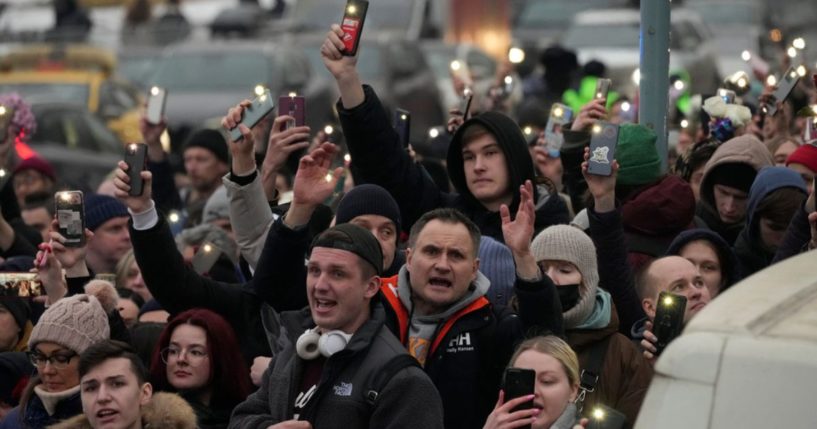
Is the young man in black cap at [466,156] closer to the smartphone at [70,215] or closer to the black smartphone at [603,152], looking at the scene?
the black smartphone at [603,152]

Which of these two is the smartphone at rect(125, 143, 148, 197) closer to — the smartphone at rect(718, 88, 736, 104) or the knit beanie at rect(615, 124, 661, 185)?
the knit beanie at rect(615, 124, 661, 185)

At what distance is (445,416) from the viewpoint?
6957mm

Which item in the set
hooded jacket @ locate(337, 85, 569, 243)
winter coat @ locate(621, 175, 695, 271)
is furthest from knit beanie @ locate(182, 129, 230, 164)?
winter coat @ locate(621, 175, 695, 271)

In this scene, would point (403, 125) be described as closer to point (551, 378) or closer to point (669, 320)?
point (669, 320)

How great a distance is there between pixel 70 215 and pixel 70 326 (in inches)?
25.5

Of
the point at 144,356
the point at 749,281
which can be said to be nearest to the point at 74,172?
the point at 144,356

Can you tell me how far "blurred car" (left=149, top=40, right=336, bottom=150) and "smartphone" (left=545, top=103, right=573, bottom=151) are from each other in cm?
1321

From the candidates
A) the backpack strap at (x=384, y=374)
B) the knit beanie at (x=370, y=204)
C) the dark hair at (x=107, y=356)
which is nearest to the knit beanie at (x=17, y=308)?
the dark hair at (x=107, y=356)

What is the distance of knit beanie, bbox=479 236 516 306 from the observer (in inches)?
304

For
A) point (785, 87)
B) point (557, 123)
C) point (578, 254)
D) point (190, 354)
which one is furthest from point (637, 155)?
point (190, 354)

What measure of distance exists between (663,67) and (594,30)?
19523 mm

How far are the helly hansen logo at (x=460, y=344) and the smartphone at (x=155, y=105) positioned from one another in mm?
4502

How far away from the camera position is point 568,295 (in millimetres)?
7426

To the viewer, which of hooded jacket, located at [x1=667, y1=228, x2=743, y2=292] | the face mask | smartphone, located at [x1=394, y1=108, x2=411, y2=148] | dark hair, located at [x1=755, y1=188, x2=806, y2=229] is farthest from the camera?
smartphone, located at [x1=394, y1=108, x2=411, y2=148]
